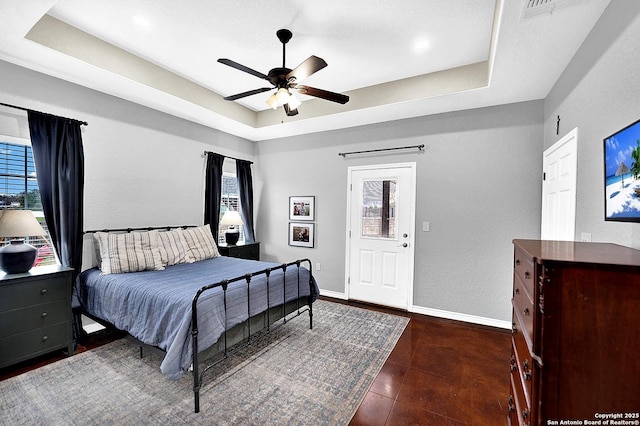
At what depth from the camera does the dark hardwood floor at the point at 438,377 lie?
2023 mm

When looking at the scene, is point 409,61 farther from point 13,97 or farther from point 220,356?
point 13,97

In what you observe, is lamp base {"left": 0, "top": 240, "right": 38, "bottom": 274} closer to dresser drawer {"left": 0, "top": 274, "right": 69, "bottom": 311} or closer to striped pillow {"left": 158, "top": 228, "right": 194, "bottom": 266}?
dresser drawer {"left": 0, "top": 274, "right": 69, "bottom": 311}

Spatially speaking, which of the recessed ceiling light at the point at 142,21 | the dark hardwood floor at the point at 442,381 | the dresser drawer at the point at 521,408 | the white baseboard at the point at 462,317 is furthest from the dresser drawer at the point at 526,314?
the recessed ceiling light at the point at 142,21

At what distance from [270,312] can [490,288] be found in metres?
2.72

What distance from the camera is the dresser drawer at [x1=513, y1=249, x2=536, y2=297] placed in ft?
3.79

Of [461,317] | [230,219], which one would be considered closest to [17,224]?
[230,219]

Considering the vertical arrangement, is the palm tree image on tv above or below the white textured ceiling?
below

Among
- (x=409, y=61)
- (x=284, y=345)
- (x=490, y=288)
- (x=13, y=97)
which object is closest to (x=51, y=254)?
(x=13, y=97)

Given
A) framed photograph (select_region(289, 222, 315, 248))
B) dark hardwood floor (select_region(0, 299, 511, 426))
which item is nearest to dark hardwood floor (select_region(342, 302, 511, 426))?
dark hardwood floor (select_region(0, 299, 511, 426))

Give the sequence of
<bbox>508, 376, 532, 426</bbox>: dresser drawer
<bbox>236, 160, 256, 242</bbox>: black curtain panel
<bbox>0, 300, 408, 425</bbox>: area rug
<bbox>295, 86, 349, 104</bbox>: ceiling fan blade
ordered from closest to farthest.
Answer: <bbox>508, 376, 532, 426</bbox>: dresser drawer < <bbox>0, 300, 408, 425</bbox>: area rug < <bbox>295, 86, 349, 104</bbox>: ceiling fan blade < <bbox>236, 160, 256, 242</bbox>: black curtain panel

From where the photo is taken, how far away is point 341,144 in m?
4.55

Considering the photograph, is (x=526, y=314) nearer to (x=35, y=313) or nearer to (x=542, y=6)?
(x=542, y=6)

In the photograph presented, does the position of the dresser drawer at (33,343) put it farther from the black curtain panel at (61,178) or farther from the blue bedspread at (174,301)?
the black curtain panel at (61,178)

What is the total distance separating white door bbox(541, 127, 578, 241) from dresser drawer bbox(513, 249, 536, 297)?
1188mm
